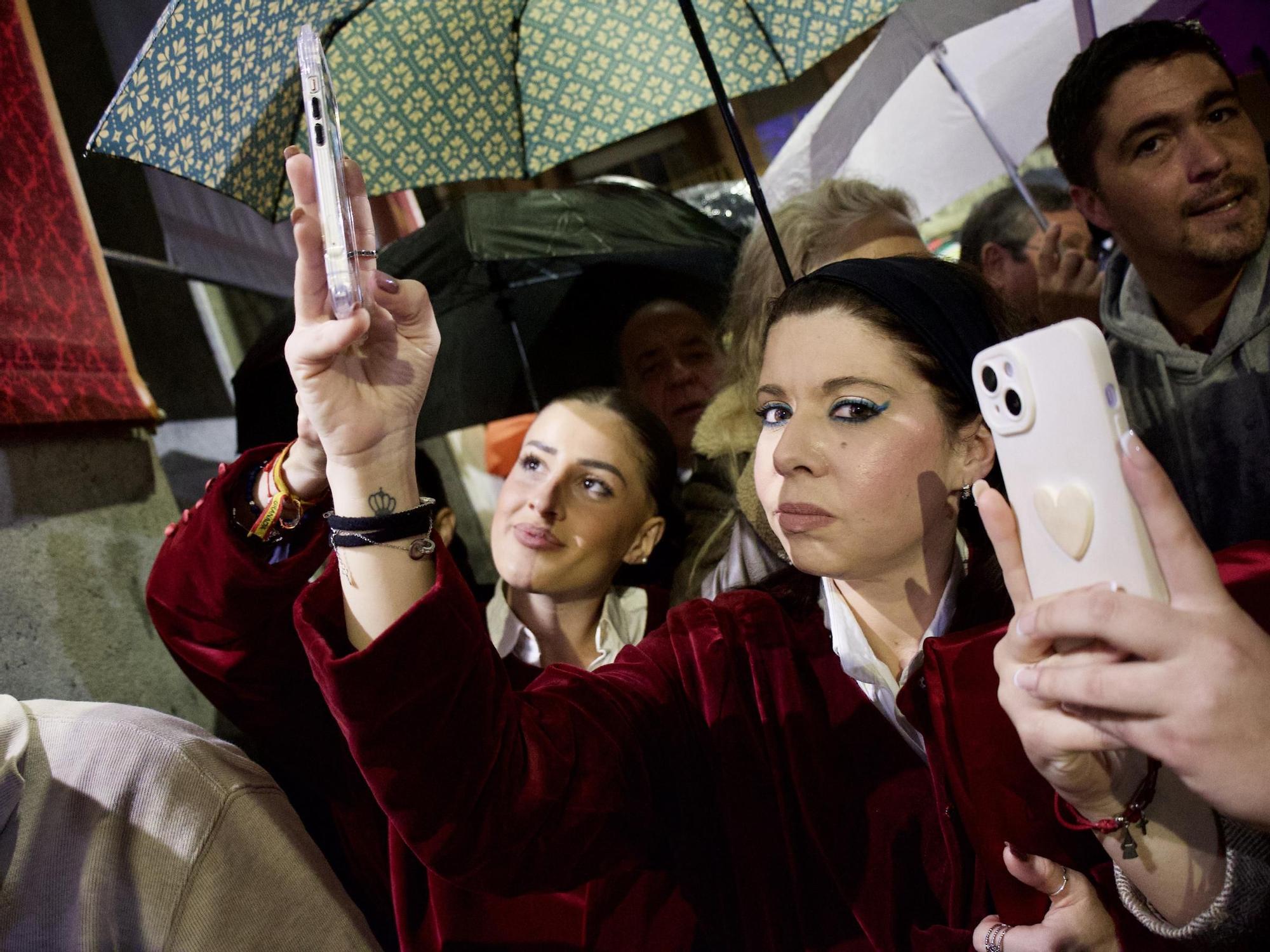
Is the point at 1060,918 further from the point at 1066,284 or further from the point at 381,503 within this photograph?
the point at 1066,284

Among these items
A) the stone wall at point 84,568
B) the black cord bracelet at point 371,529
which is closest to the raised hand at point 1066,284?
the black cord bracelet at point 371,529

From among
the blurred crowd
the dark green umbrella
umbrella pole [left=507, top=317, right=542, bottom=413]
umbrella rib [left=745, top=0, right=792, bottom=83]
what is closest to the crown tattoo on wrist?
the blurred crowd

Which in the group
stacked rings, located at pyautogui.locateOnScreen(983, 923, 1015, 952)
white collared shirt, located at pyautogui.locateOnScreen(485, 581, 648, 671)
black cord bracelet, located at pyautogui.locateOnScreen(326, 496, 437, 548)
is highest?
black cord bracelet, located at pyautogui.locateOnScreen(326, 496, 437, 548)

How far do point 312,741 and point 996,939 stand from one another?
51.4 inches

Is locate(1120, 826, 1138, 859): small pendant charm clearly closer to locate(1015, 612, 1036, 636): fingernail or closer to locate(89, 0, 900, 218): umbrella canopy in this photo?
locate(1015, 612, 1036, 636): fingernail

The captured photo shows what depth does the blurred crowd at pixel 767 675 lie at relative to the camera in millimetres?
1034

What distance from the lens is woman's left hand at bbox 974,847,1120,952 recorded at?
1.20m

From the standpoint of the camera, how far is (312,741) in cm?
Result: 183

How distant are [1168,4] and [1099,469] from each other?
124 inches

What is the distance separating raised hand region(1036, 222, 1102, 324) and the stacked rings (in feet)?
6.24

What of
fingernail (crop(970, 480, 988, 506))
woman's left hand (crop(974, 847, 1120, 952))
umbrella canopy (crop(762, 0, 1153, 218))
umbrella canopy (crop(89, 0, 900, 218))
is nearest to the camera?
fingernail (crop(970, 480, 988, 506))

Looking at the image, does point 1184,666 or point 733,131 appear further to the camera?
point 733,131

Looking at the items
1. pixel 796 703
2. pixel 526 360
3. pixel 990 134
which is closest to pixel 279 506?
pixel 796 703

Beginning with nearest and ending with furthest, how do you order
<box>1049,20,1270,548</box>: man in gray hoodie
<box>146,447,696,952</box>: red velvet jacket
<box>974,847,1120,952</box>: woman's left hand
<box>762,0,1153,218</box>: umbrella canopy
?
<box>974,847,1120,952</box>: woman's left hand
<box>146,447,696,952</box>: red velvet jacket
<box>1049,20,1270,548</box>: man in gray hoodie
<box>762,0,1153,218</box>: umbrella canopy
